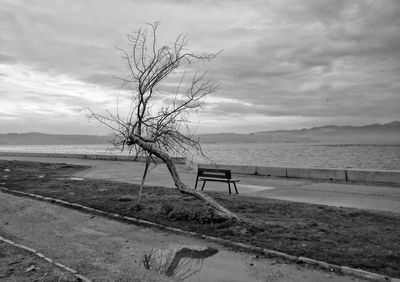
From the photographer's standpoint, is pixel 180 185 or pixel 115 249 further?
pixel 180 185

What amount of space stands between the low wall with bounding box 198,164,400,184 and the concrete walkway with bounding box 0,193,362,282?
244 inches

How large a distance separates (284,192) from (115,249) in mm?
6547

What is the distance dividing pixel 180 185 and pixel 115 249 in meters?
2.20

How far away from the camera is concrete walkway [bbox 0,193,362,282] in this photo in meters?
4.75

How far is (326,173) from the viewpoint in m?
14.0

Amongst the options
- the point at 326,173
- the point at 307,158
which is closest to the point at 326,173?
the point at 326,173

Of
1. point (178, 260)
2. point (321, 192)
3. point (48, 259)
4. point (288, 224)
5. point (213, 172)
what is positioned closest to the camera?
point (48, 259)

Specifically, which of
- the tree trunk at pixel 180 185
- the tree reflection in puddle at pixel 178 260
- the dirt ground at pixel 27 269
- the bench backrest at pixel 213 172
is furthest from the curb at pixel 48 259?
the bench backrest at pixel 213 172

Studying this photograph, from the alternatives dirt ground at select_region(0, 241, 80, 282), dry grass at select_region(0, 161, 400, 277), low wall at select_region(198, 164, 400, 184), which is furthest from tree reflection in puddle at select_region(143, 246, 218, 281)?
low wall at select_region(198, 164, 400, 184)

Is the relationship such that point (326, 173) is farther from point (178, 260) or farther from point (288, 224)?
point (178, 260)

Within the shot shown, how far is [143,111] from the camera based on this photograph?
8.17m

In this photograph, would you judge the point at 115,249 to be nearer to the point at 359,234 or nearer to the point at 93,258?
the point at 93,258

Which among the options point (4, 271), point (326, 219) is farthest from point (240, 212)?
point (4, 271)

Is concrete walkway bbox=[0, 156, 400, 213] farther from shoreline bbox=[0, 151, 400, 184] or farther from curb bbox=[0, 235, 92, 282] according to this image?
curb bbox=[0, 235, 92, 282]
